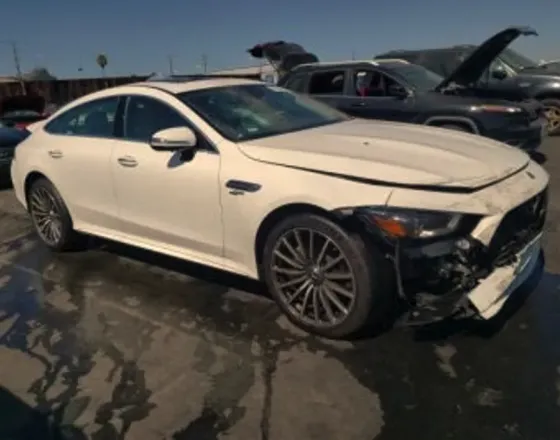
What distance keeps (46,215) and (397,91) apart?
5044 millimetres

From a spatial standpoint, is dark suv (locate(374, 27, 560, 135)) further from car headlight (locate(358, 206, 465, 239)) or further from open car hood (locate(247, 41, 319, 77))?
car headlight (locate(358, 206, 465, 239))

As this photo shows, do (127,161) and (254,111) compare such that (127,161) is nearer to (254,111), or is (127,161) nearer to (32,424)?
(254,111)

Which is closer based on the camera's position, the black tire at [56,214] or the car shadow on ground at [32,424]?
the car shadow on ground at [32,424]

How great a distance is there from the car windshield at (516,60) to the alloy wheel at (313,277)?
8.83 metres

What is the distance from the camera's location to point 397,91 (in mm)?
7930

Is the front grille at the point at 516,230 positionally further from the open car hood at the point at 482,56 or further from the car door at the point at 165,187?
the open car hood at the point at 482,56

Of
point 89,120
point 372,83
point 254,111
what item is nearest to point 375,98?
point 372,83

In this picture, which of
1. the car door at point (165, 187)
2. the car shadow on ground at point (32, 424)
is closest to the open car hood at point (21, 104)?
the car door at point (165, 187)

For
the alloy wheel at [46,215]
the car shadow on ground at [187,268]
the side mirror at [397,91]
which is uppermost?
the side mirror at [397,91]

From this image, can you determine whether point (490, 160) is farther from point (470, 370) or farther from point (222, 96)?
point (222, 96)

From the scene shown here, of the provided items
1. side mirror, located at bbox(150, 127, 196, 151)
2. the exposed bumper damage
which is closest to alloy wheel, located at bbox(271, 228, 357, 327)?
the exposed bumper damage

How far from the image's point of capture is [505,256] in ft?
10.0

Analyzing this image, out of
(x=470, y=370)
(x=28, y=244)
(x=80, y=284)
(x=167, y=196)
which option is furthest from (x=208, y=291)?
(x=28, y=244)

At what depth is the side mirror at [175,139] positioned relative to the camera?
3.58 m
